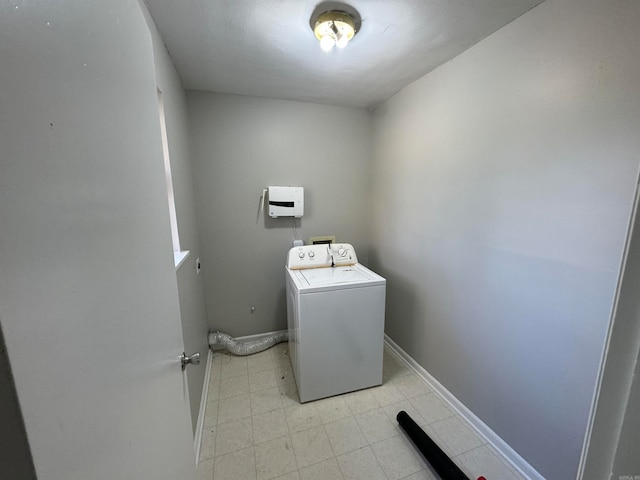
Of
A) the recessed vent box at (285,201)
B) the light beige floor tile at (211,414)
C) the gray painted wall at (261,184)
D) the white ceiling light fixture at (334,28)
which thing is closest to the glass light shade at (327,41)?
the white ceiling light fixture at (334,28)

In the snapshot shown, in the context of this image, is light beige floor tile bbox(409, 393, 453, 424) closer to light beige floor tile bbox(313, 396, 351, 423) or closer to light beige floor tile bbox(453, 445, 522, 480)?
light beige floor tile bbox(453, 445, 522, 480)

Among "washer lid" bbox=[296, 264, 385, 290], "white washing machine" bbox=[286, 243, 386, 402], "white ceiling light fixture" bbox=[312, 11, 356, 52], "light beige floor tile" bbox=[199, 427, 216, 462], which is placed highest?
"white ceiling light fixture" bbox=[312, 11, 356, 52]

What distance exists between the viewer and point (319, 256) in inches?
89.0

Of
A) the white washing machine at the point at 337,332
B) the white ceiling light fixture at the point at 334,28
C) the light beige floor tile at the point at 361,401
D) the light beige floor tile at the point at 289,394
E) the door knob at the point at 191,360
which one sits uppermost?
the white ceiling light fixture at the point at 334,28

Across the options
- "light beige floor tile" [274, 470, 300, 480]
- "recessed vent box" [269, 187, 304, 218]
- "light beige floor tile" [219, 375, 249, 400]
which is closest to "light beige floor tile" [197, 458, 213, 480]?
"light beige floor tile" [274, 470, 300, 480]

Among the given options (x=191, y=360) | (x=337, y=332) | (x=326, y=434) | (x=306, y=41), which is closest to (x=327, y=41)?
(x=306, y=41)

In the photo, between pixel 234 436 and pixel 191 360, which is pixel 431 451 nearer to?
pixel 234 436

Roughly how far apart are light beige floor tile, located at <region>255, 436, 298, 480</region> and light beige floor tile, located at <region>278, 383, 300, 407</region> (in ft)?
0.91

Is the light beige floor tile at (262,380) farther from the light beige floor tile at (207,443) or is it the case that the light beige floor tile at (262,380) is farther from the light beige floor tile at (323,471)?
the light beige floor tile at (323,471)

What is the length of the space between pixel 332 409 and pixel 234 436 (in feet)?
2.13

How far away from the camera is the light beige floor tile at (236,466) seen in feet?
4.40

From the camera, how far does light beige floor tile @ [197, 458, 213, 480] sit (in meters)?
1.33

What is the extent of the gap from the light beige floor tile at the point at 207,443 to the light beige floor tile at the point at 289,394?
0.47 metres

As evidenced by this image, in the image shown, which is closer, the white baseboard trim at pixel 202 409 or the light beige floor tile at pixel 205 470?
the light beige floor tile at pixel 205 470
